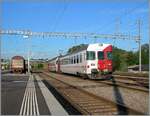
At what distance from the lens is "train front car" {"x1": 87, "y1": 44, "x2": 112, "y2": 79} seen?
29.5 metres

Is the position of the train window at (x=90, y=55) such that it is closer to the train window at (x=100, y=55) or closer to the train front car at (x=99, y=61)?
the train front car at (x=99, y=61)

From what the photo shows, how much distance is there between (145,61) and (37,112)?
258 ft

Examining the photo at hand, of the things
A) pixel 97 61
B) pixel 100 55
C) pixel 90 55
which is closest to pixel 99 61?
pixel 97 61

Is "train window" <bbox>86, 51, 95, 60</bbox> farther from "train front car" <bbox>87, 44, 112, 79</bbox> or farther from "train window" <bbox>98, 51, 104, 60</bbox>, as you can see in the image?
"train window" <bbox>98, 51, 104, 60</bbox>

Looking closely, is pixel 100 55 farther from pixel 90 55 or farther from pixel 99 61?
pixel 90 55

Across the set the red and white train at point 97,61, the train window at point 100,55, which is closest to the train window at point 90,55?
the red and white train at point 97,61

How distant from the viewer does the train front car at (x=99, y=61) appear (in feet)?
96.8

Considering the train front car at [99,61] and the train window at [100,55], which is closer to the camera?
the train front car at [99,61]

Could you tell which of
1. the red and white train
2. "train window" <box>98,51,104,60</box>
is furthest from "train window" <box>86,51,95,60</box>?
"train window" <box>98,51,104,60</box>

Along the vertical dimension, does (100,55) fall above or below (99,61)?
above

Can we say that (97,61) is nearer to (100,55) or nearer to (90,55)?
(100,55)

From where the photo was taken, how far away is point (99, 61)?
29734 millimetres

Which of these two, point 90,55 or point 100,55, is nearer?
point 90,55

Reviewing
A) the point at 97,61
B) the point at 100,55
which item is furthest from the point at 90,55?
the point at 100,55
